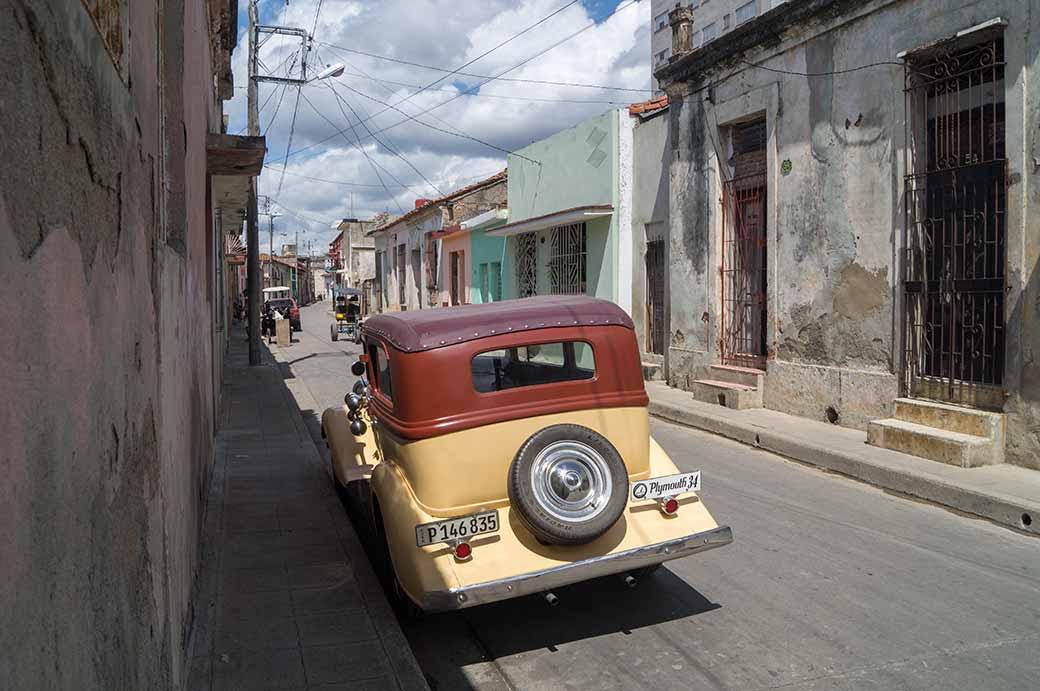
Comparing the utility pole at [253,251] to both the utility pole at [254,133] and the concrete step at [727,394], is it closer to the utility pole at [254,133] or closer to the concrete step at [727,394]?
the utility pole at [254,133]

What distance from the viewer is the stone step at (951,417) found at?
8156 millimetres

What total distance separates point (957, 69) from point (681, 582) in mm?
6720

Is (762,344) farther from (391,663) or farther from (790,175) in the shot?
(391,663)

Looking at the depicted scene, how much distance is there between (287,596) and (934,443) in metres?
6.35

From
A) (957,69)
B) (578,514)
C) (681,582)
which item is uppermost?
(957,69)

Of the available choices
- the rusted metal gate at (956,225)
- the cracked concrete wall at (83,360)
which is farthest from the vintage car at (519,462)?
the rusted metal gate at (956,225)

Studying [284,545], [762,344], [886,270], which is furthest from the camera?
[762,344]

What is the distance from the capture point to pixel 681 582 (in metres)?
5.36

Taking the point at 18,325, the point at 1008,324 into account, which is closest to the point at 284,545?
the point at 18,325

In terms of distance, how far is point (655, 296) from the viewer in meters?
16.2

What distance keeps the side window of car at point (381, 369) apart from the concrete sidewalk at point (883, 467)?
496 centimetres

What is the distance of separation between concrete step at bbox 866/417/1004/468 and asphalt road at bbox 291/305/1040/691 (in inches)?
50.5

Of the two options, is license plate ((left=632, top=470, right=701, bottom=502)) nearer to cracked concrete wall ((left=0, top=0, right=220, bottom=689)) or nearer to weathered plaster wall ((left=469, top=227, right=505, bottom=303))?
cracked concrete wall ((left=0, top=0, right=220, bottom=689))

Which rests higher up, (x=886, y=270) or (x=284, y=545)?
(x=886, y=270)
